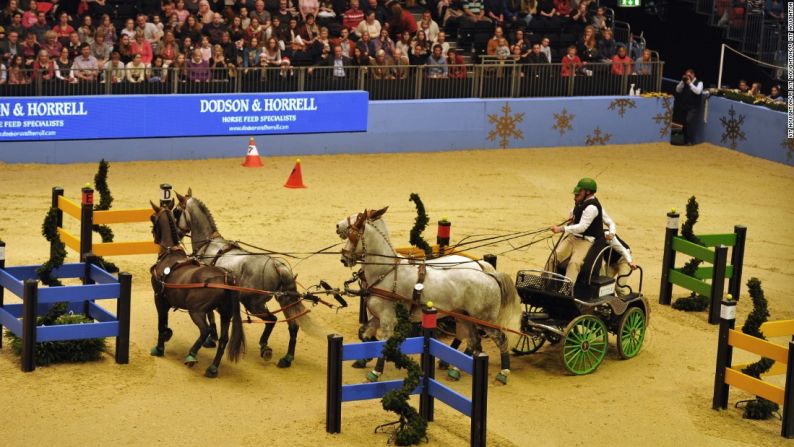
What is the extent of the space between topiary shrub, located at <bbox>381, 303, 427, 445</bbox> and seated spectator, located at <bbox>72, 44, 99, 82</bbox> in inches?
569

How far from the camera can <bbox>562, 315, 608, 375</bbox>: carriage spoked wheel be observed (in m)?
14.7

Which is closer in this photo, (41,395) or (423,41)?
→ (41,395)

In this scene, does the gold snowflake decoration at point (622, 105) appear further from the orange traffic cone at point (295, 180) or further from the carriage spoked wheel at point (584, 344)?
the carriage spoked wheel at point (584, 344)

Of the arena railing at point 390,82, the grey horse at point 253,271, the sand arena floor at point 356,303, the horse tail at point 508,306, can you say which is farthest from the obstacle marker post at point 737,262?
the arena railing at point 390,82

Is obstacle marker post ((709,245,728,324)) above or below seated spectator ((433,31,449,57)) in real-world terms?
below

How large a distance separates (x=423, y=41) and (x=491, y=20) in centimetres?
320

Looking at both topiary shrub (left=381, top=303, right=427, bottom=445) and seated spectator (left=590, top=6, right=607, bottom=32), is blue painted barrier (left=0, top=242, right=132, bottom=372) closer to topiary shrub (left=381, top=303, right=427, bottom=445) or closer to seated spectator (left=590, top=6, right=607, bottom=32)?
topiary shrub (left=381, top=303, right=427, bottom=445)

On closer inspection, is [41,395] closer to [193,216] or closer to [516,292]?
[193,216]

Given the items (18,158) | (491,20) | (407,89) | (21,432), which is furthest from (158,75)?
(21,432)

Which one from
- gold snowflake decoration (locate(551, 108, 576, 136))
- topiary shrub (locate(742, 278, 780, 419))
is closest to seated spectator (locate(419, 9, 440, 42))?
gold snowflake decoration (locate(551, 108, 576, 136))

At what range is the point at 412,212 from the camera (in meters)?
22.8

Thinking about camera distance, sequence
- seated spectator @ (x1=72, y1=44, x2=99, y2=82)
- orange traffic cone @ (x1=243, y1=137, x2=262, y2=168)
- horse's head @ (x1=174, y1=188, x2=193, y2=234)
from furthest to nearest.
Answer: orange traffic cone @ (x1=243, y1=137, x2=262, y2=168), seated spectator @ (x1=72, y1=44, x2=99, y2=82), horse's head @ (x1=174, y1=188, x2=193, y2=234)

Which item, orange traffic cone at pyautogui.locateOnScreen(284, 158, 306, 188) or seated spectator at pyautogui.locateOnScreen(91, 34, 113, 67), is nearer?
orange traffic cone at pyautogui.locateOnScreen(284, 158, 306, 188)

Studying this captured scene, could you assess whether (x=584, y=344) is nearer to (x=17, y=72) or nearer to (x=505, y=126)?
(x=17, y=72)
